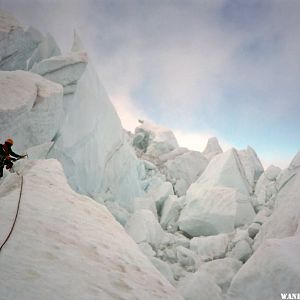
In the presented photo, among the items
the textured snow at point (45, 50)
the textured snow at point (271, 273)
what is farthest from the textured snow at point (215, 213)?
the textured snow at point (45, 50)

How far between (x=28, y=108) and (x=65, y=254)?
675 cm

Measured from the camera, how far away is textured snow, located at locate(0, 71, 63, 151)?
26.7ft

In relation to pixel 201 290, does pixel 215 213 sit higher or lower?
higher

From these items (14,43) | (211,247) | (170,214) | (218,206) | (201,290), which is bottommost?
(201,290)

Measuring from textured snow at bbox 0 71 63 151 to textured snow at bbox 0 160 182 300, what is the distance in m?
3.78

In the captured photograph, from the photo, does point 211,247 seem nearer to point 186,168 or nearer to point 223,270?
point 223,270

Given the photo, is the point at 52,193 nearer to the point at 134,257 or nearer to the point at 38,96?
the point at 134,257

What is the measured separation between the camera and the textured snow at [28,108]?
8148 mm

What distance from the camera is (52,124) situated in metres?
10.2

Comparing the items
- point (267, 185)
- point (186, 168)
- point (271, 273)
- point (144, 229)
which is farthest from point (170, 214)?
point (271, 273)

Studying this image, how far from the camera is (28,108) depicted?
8.67 meters

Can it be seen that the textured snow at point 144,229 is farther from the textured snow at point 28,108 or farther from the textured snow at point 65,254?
the textured snow at point 65,254

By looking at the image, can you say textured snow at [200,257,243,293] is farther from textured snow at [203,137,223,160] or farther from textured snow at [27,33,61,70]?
textured snow at [203,137,223,160]

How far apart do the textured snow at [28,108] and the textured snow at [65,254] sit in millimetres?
3776
